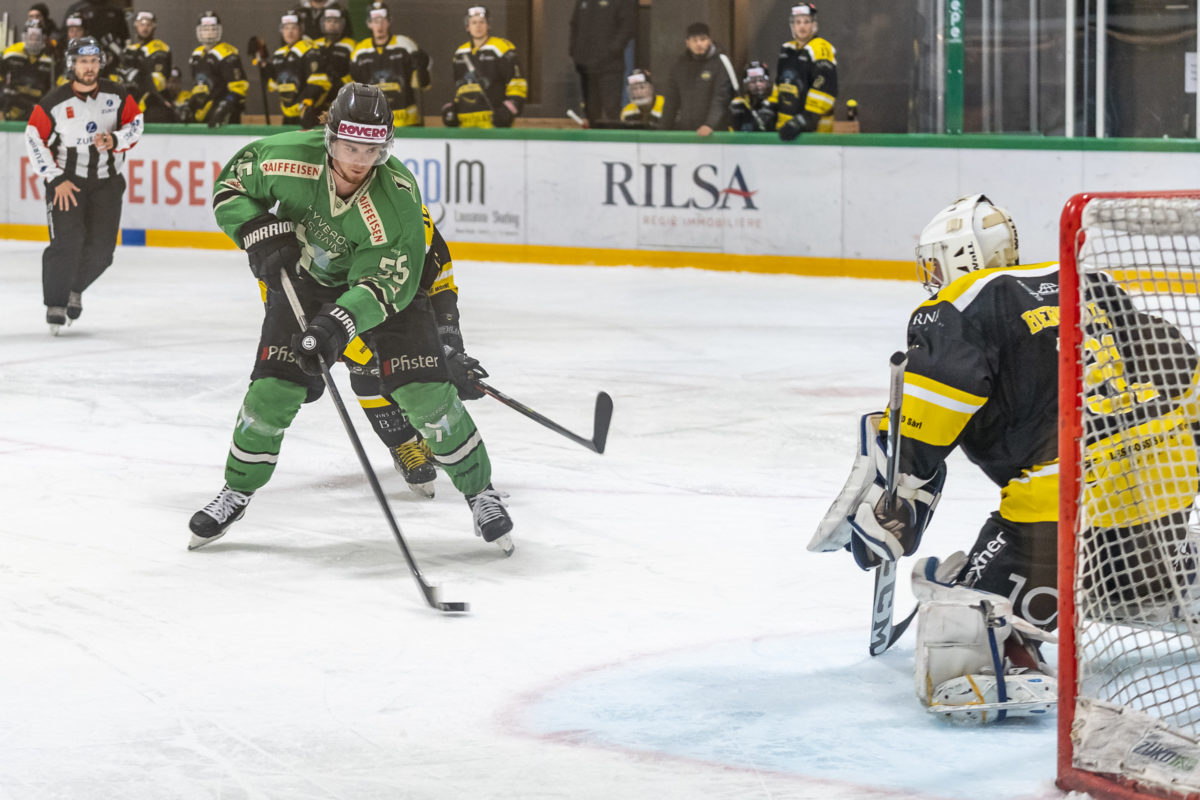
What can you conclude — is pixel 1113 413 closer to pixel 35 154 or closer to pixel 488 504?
pixel 488 504

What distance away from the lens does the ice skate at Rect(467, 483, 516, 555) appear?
4.30 metres

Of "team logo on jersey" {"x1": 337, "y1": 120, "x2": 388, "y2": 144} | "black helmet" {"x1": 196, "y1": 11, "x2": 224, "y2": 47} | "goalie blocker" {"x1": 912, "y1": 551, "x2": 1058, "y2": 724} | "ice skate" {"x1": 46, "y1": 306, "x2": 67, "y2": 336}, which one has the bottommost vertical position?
"goalie blocker" {"x1": 912, "y1": 551, "x2": 1058, "y2": 724}

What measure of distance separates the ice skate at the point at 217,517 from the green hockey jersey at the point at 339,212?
0.63 m

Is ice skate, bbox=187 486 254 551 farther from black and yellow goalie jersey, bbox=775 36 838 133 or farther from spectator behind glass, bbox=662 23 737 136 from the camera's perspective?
spectator behind glass, bbox=662 23 737 136

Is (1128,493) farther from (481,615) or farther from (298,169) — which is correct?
(298,169)

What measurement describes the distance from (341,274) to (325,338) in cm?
52

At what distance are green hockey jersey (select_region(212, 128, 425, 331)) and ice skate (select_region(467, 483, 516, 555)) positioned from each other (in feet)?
1.83

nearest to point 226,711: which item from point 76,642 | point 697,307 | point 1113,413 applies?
point 76,642

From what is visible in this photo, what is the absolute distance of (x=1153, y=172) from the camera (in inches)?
403

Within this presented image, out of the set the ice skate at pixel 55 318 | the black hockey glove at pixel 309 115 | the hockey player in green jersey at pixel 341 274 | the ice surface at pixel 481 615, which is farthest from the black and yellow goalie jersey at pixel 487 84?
the hockey player in green jersey at pixel 341 274

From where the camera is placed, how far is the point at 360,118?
4055 mm

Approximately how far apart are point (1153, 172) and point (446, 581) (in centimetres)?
734

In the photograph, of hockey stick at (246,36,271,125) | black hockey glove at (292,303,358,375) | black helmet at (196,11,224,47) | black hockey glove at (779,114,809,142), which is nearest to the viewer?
black hockey glove at (292,303,358,375)

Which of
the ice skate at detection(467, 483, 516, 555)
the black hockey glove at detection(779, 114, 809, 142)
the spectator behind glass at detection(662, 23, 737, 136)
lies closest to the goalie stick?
the ice skate at detection(467, 483, 516, 555)
